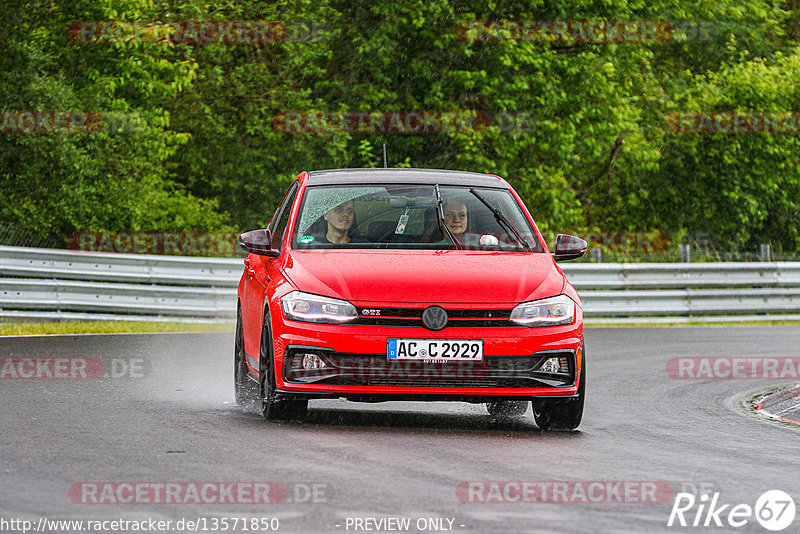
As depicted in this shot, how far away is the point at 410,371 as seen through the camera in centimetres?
894

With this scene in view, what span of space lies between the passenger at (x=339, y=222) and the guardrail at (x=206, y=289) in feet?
33.5

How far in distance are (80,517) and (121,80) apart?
61.2 feet

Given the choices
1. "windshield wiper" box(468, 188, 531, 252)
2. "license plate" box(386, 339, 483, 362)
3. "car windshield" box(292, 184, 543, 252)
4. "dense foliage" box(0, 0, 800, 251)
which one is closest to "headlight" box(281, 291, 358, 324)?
"license plate" box(386, 339, 483, 362)

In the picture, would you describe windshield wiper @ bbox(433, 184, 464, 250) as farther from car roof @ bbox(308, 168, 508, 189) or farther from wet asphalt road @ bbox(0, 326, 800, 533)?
wet asphalt road @ bbox(0, 326, 800, 533)

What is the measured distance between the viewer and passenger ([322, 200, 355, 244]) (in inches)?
389

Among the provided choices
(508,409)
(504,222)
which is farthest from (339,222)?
(508,409)

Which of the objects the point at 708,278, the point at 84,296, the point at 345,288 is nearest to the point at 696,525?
the point at 345,288

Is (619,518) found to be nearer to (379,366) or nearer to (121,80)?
(379,366)

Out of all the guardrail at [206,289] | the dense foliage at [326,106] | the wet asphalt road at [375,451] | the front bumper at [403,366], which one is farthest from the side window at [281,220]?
the dense foliage at [326,106]

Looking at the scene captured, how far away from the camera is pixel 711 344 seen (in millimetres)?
18484

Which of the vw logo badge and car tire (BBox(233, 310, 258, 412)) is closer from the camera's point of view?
the vw logo badge

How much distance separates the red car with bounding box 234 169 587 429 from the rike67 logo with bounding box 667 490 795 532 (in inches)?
86.8

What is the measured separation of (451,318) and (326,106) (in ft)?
70.7

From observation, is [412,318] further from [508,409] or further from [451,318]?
[508,409]
